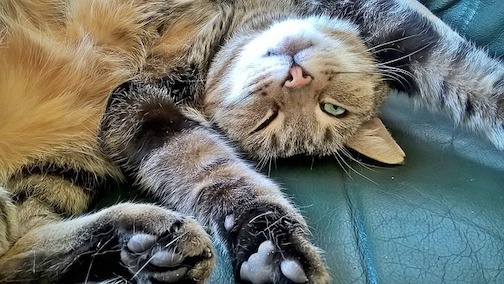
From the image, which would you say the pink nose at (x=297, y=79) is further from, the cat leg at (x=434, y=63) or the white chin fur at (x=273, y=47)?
the cat leg at (x=434, y=63)

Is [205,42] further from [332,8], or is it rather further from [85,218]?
[85,218]

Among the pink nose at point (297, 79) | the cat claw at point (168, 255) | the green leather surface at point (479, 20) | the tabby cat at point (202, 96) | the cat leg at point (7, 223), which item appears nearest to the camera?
the cat claw at point (168, 255)

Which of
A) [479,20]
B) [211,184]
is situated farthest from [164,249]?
[479,20]

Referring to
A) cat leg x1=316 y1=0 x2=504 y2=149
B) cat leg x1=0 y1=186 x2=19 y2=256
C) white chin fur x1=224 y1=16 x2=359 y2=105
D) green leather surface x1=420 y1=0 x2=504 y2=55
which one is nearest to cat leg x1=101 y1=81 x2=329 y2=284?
white chin fur x1=224 y1=16 x2=359 y2=105

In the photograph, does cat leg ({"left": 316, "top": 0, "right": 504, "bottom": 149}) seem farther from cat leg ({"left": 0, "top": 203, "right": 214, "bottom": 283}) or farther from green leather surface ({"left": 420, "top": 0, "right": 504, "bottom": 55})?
cat leg ({"left": 0, "top": 203, "right": 214, "bottom": 283})

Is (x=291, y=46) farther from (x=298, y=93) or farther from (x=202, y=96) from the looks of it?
(x=202, y=96)

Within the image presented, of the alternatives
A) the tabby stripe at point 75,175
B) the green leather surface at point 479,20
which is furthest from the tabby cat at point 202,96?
the green leather surface at point 479,20
